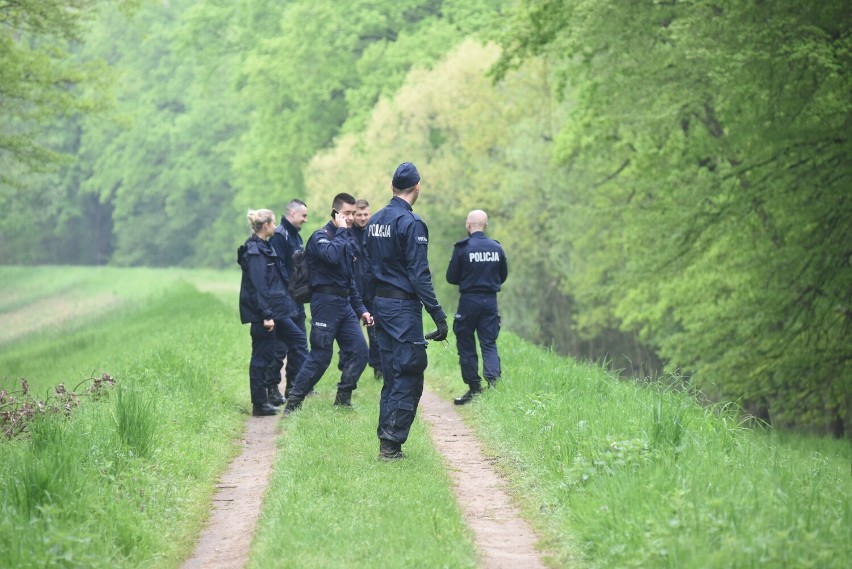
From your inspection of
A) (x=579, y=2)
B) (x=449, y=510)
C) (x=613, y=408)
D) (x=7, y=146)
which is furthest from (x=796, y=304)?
(x=7, y=146)

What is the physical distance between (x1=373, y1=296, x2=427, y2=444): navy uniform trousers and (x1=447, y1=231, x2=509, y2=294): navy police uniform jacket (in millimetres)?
3299

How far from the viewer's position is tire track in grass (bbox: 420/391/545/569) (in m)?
6.59

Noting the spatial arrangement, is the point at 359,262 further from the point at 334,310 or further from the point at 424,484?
the point at 424,484

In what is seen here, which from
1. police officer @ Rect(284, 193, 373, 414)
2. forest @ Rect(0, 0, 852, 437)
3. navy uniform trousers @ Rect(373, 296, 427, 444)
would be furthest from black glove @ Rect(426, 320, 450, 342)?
police officer @ Rect(284, 193, 373, 414)

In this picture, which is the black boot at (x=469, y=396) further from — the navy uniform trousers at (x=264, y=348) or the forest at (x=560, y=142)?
the navy uniform trousers at (x=264, y=348)

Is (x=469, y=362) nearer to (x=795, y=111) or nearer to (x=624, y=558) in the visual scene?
A: (x=624, y=558)

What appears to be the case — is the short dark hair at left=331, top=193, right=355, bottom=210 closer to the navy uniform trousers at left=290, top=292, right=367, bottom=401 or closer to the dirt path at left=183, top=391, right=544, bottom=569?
the navy uniform trousers at left=290, top=292, right=367, bottom=401

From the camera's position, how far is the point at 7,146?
73.2 feet

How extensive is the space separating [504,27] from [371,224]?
1487cm

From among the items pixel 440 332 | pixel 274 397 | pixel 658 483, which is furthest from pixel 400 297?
pixel 274 397

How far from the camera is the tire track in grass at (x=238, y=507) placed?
22.3 feet

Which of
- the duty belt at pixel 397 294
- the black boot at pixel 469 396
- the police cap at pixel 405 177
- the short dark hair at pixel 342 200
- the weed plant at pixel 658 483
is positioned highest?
the police cap at pixel 405 177

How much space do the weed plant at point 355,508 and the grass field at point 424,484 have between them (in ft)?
0.06

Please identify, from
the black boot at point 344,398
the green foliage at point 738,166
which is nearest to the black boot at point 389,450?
the black boot at point 344,398
